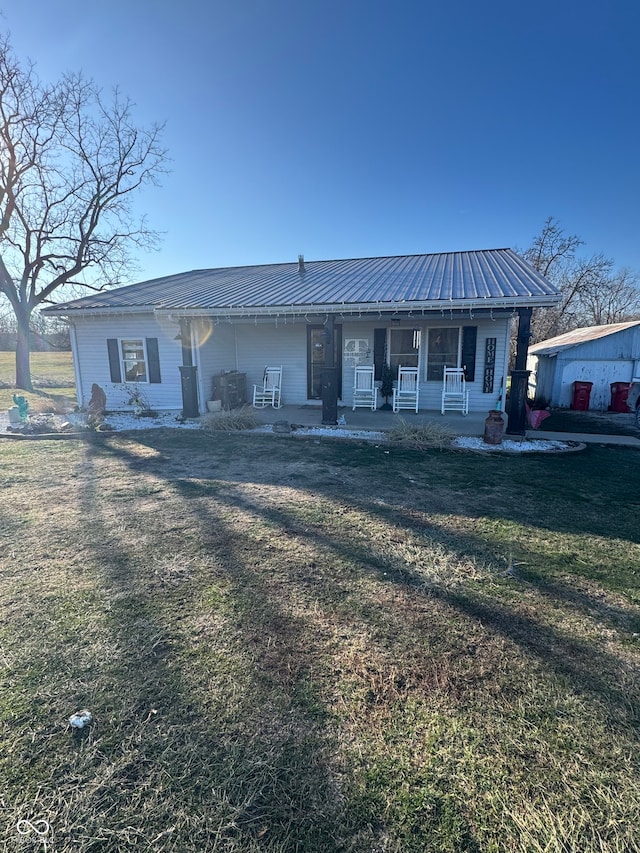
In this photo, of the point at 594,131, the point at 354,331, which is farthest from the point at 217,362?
the point at 594,131

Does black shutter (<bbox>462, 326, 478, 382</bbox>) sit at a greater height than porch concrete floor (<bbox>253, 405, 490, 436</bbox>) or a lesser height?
greater

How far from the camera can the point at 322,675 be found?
84.1 inches

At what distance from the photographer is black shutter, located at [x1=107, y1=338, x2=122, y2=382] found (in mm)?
10492

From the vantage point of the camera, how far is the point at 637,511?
428 centimetres

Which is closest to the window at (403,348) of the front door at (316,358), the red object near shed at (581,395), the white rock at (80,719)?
the front door at (316,358)

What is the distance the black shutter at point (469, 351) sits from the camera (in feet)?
30.6

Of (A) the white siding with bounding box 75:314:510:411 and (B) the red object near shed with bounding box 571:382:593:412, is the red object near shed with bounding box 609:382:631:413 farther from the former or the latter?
(A) the white siding with bounding box 75:314:510:411

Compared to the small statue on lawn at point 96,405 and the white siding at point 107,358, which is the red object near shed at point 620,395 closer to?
the white siding at point 107,358

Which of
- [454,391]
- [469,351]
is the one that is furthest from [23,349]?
[469,351]

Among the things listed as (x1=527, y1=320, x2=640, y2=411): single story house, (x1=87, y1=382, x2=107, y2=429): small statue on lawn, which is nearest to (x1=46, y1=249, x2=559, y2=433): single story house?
(x1=87, y1=382, x2=107, y2=429): small statue on lawn

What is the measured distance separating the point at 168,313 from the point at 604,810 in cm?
950

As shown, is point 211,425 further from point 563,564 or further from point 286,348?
point 563,564

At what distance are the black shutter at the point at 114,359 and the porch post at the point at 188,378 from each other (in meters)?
2.27

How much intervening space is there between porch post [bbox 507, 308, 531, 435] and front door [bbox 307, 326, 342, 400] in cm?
443
